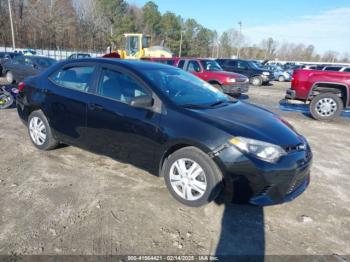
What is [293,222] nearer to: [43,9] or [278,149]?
[278,149]

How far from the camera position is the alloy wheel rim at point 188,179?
313cm

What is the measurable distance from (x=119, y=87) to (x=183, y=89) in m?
0.86

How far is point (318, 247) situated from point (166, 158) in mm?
1837

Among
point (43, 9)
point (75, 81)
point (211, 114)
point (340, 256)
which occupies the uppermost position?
point (43, 9)

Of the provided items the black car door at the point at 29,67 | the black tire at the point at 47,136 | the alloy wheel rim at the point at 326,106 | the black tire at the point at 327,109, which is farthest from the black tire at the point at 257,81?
the black tire at the point at 47,136

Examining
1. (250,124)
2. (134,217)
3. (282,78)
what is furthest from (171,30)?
(134,217)

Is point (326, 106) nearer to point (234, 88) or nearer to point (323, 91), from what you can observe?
point (323, 91)

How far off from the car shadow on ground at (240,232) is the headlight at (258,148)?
52cm

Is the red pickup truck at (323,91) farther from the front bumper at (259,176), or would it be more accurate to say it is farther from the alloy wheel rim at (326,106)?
the front bumper at (259,176)

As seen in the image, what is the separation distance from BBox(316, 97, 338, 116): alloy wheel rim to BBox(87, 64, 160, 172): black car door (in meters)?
7.10

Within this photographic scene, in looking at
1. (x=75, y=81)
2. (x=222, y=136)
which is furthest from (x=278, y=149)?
(x=75, y=81)

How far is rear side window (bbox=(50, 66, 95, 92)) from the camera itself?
4051mm

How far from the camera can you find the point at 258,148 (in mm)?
2945

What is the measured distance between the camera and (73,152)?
475 cm
